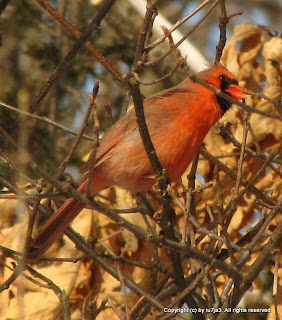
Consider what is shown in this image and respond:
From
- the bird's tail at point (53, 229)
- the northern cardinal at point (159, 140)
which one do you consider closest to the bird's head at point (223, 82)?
the northern cardinal at point (159, 140)

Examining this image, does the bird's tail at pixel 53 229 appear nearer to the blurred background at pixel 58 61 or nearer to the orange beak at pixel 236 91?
the orange beak at pixel 236 91

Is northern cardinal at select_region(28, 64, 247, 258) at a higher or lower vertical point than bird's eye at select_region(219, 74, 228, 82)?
lower

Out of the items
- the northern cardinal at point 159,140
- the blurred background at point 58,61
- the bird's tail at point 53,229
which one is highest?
the blurred background at point 58,61

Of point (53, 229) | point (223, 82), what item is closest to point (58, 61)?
point (223, 82)

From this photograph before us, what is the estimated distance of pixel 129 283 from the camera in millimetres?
3115

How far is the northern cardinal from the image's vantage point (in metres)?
3.57

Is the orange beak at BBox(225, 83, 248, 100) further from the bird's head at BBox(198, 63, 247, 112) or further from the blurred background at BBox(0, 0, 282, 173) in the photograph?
the blurred background at BBox(0, 0, 282, 173)

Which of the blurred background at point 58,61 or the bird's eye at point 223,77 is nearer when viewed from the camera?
the bird's eye at point 223,77

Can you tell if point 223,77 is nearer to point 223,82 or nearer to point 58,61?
point 223,82

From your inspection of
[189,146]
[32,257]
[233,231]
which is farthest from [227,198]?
[32,257]

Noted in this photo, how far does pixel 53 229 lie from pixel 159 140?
2.28ft

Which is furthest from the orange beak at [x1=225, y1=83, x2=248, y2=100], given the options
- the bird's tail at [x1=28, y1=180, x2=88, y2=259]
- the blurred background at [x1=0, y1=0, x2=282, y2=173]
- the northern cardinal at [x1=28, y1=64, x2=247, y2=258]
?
the blurred background at [x1=0, y1=0, x2=282, y2=173]

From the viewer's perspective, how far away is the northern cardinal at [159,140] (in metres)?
3.57

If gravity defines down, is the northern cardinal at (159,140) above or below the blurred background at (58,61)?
below
